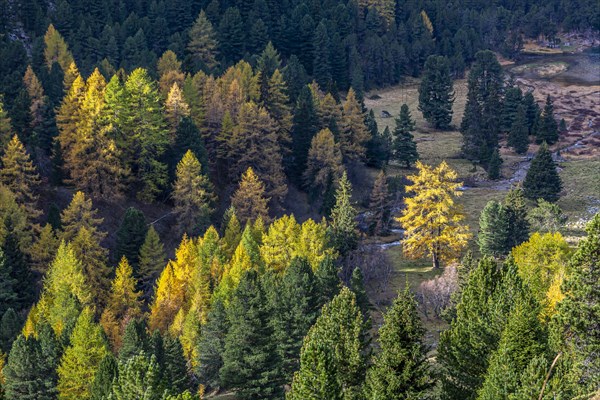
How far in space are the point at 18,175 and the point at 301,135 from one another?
4095cm

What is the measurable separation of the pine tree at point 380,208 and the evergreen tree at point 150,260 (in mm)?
28369

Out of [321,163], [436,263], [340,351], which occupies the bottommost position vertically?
[436,263]

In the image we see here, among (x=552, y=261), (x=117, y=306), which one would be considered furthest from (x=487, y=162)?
(x=117, y=306)

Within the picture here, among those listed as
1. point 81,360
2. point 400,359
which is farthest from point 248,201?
point 400,359

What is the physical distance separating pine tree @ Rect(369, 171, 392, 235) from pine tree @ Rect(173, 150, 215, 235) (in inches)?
825

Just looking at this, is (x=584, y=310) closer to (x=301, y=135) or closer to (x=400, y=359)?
(x=400, y=359)

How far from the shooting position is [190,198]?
85.6 meters

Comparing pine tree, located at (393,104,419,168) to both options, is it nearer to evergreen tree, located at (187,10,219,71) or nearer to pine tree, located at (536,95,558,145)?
pine tree, located at (536,95,558,145)

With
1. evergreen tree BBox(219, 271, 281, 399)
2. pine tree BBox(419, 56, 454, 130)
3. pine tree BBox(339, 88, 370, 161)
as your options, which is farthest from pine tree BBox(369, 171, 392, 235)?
pine tree BBox(419, 56, 454, 130)

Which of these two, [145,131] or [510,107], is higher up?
[145,131]

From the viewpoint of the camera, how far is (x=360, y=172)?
373ft

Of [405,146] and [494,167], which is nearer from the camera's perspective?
[494,167]

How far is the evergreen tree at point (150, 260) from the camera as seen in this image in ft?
248

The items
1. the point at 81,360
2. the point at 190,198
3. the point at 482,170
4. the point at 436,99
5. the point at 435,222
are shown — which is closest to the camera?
the point at 81,360
